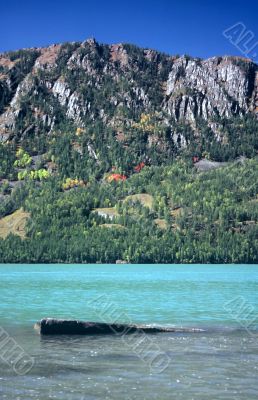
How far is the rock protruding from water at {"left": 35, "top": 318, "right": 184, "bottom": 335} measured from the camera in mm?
52719

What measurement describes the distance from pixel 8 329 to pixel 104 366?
19878 mm

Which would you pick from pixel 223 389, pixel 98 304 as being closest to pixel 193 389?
pixel 223 389

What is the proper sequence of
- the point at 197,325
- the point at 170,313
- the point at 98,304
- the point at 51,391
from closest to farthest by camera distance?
the point at 51,391 < the point at 197,325 < the point at 170,313 < the point at 98,304

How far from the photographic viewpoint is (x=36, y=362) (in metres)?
41.2

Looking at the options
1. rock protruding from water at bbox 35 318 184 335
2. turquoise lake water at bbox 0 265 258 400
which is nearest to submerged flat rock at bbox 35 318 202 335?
rock protruding from water at bbox 35 318 184 335

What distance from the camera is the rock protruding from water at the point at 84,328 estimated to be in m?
52.7

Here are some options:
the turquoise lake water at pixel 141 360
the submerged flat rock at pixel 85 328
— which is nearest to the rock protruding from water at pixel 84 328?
the submerged flat rock at pixel 85 328

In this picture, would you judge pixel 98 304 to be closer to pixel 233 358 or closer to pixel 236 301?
pixel 236 301

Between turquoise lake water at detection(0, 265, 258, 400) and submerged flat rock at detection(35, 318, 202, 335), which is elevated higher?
submerged flat rock at detection(35, 318, 202, 335)

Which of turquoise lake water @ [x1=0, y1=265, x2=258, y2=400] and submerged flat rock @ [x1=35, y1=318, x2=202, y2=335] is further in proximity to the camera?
submerged flat rock @ [x1=35, y1=318, x2=202, y2=335]

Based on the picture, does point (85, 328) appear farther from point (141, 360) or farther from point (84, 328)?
point (141, 360)

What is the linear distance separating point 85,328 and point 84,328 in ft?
0.30

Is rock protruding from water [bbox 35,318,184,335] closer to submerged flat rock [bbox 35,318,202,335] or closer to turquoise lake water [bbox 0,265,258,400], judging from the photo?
submerged flat rock [bbox 35,318,202,335]

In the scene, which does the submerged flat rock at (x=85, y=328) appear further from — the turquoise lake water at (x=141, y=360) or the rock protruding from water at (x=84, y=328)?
the turquoise lake water at (x=141, y=360)
